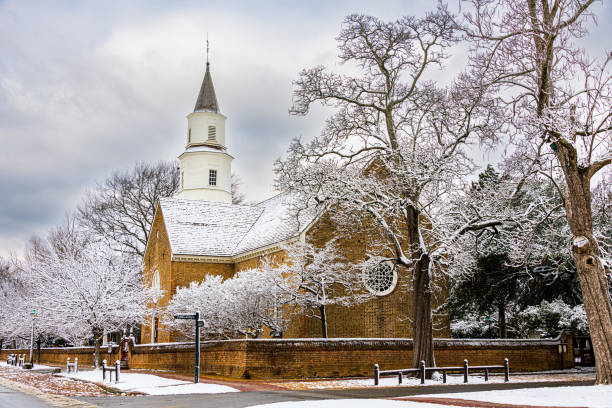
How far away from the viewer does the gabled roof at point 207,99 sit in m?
45.7

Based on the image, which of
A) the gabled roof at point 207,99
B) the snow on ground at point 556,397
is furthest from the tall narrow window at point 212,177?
the snow on ground at point 556,397

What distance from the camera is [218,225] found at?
39844 mm

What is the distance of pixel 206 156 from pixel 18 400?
31.1m

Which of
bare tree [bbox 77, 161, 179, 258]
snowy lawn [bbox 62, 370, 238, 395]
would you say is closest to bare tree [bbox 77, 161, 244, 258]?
bare tree [bbox 77, 161, 179, 258]

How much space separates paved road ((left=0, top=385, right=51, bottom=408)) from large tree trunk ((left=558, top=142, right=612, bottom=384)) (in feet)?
39.8

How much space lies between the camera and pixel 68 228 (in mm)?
56531

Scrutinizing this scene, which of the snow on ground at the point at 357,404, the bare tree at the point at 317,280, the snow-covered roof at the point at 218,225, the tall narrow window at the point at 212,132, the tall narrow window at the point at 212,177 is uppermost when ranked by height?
the tall narrow window at the point at 212,132

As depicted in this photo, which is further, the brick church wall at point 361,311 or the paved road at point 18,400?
the brick church wall at point 361,311

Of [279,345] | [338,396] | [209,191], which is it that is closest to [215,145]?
[209,191]

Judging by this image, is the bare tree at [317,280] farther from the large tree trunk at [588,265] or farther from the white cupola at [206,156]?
the white cupola at [206,156]

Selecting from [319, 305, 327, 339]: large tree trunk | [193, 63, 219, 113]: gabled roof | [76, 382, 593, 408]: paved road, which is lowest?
[76, 382, 593, 408]: paved road

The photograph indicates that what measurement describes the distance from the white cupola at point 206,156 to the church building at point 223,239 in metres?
0.07

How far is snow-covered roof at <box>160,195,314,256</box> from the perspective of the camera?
36.2m

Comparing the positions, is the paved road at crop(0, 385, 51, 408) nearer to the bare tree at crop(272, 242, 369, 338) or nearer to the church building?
the bare tree at crop(272, 242, 369, 338)
